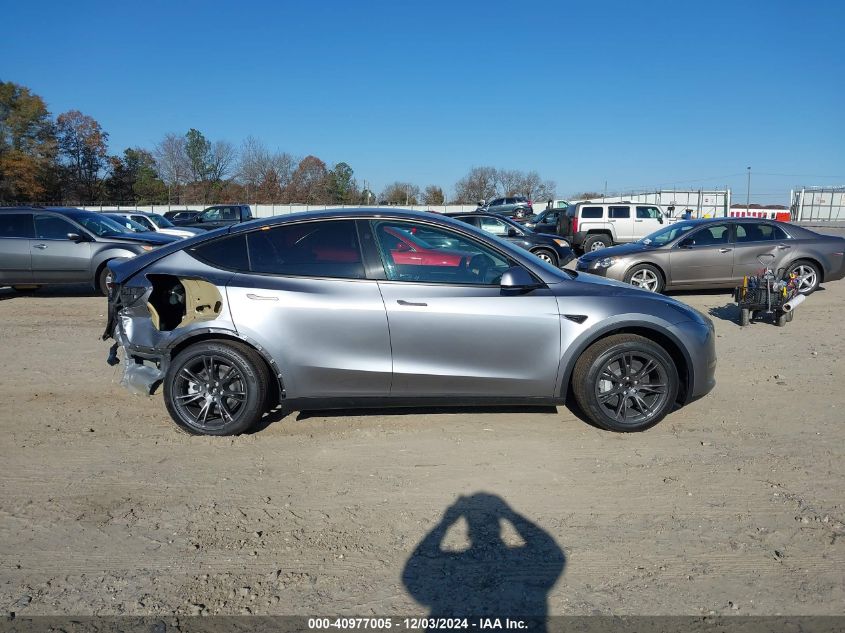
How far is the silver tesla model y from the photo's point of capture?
4512 mm

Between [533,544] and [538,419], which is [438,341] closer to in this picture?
[538,419]

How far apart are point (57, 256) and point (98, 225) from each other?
1.04 meters

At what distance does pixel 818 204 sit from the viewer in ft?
133

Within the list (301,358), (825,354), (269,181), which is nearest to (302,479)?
(301,358)

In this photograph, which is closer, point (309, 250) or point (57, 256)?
point (309, 250)

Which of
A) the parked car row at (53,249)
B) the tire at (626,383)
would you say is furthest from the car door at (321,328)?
the parked car row at (53,249)

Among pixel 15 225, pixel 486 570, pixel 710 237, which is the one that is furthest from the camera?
pixel 710 237

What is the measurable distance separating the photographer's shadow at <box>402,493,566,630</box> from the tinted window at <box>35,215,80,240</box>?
10.4 meters

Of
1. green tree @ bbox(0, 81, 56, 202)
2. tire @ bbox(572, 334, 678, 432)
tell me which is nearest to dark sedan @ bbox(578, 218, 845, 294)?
tire @ bbox(572, 334, 678, 432)

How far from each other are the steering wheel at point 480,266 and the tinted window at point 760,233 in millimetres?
8271

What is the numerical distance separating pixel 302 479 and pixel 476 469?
3.73 feet

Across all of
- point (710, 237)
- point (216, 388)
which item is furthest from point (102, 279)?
point (710, 237)

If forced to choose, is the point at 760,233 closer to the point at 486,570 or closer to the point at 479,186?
the point at 486,570

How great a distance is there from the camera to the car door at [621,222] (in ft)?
69.2
